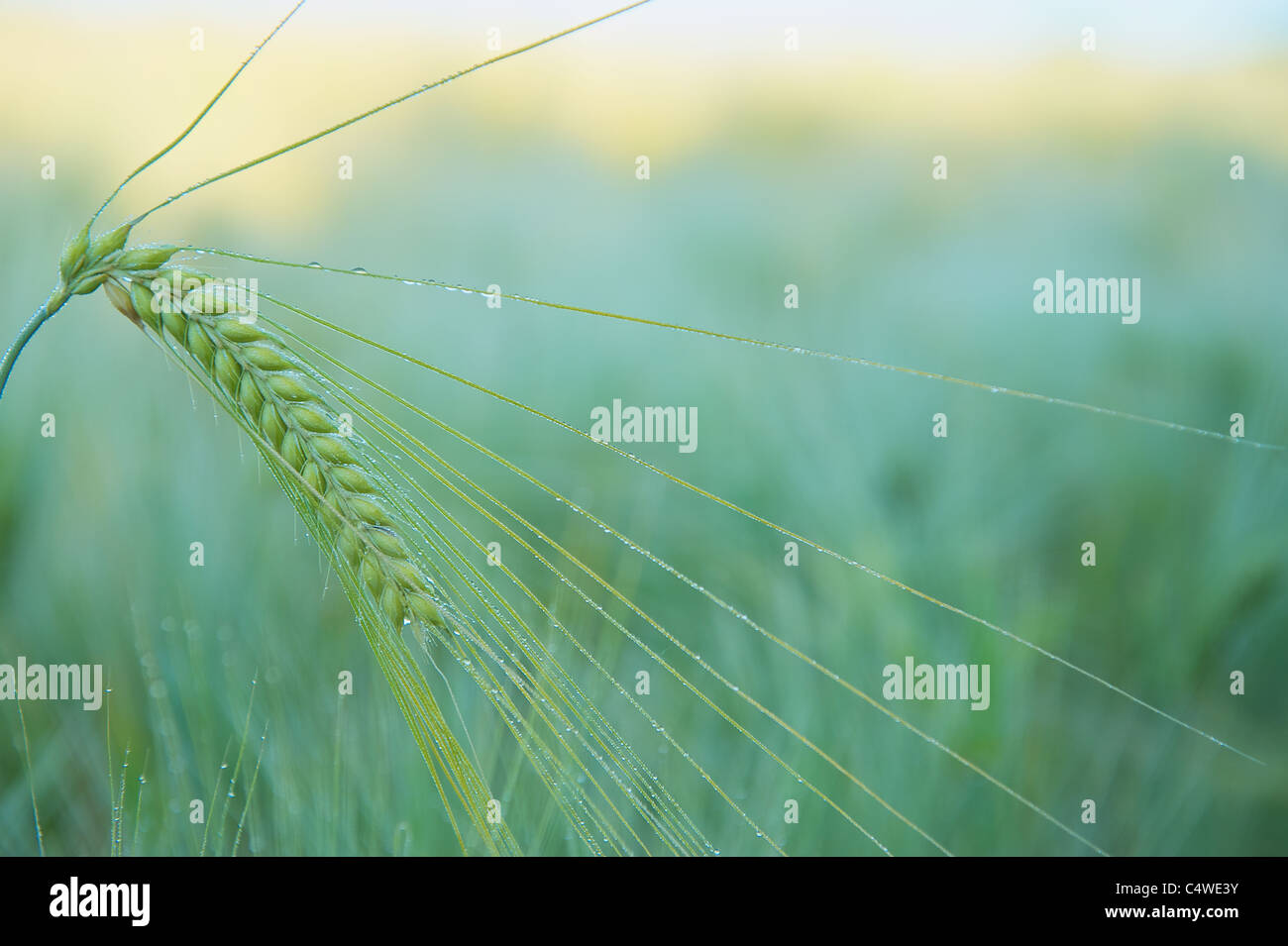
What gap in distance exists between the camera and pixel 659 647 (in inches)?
40.3

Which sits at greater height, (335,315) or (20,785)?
(335,315)

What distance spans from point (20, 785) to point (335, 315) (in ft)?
2.85

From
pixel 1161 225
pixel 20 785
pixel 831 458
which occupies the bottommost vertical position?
pixel 20 785

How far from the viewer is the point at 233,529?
103cm

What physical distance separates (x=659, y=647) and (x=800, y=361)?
56 cm

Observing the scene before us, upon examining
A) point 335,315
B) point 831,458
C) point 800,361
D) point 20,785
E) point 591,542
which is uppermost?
point 335,315

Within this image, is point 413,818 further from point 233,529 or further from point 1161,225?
point 1161,225
